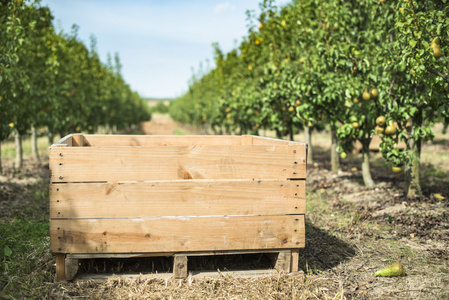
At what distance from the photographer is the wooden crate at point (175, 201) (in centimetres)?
299

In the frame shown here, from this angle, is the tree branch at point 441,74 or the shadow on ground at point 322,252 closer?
the shadow on ground at point 322,252

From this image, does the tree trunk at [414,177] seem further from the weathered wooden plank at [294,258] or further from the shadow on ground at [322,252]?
the weathered wooden plank at [294,258]

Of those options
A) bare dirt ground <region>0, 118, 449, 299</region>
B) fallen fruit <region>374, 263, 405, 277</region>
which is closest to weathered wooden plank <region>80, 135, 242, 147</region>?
bare dirt ground <region>0, 118, 449, 299</region>

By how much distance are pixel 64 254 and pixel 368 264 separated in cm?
301

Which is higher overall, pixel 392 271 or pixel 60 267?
pixel 60 267

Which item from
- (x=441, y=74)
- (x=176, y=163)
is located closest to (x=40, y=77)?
(x=176, y=163)

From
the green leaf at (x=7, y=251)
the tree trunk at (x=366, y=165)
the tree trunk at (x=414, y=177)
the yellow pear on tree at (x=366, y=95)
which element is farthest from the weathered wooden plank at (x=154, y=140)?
the tree trunk at (x=366, y=165)

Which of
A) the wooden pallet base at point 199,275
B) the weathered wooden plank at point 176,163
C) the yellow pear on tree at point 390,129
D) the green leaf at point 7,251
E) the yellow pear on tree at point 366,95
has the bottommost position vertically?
the wooden pallet base at point 199,275

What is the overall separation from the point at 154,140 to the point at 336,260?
2574 millimetres

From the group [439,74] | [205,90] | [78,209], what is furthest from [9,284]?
[205,90]

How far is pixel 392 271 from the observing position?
3.50 m

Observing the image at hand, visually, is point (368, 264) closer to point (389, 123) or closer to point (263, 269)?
point (263, 269)

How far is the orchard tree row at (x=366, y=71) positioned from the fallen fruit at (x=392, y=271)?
2317mm

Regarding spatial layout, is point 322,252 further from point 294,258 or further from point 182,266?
point 182,266
